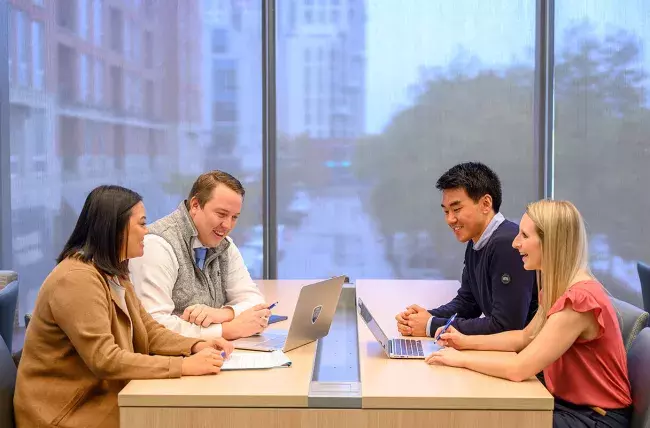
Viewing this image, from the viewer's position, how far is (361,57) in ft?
17.9

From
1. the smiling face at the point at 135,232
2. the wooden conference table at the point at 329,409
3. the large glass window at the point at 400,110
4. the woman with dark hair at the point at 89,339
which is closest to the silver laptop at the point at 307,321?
the woman with dark hair at the point at 89,339

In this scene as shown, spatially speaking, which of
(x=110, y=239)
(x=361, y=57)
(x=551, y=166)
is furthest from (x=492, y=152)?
(x=110, y=239)

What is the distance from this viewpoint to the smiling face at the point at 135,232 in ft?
8.12

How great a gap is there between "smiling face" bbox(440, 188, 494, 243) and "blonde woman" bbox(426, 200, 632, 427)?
50 centimetres

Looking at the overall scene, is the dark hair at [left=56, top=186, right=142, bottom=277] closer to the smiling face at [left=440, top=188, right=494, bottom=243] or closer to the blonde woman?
the blonde woman

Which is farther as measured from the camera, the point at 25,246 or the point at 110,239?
the point at 25,246

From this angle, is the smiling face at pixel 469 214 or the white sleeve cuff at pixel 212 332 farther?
the smiling face at pixel 469 214

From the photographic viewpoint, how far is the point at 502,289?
283cm

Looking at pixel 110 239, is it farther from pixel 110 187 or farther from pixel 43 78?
pixel 43 78

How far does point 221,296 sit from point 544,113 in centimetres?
301

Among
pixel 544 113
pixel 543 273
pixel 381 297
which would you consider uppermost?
pixel 544 113

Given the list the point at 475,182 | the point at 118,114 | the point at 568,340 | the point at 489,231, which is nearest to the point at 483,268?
the point at 489,231

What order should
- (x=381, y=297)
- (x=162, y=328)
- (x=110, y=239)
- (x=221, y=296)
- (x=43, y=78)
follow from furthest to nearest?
(x=43, y=78), (x=381, y=297), (x=221, y=296), (x=162, y=328), (x=110, y=239)

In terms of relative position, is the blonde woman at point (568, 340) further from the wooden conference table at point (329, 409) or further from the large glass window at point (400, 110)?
the large glass window at point (400, 110)
